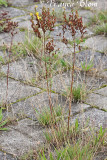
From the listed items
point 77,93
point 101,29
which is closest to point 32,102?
point 77,93

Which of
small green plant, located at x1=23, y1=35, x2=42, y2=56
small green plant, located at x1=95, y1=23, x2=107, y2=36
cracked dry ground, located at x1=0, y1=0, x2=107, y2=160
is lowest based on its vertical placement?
cracked dry ground, located at x1=0, y1=0, x2=107, y2=160

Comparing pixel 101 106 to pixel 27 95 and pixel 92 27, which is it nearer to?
pixel 27 95

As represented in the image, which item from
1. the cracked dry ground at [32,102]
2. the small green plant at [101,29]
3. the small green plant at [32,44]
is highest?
A: the small green plant at [101,29]

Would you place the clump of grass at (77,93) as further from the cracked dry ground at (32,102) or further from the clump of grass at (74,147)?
the clump of grass at (74,147)

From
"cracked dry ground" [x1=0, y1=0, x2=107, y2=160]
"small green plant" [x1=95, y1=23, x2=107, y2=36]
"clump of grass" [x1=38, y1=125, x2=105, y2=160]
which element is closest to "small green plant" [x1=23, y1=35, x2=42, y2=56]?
"cracked dry ground" [x1=0, y1=0, x2=107, y2=160]

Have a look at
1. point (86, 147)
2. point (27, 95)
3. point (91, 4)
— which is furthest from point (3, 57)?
point (91, 4)

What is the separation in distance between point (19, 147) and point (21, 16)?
3.97 m

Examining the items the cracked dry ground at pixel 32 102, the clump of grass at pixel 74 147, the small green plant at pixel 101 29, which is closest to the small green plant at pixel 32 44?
the cracked dry ground at pixel 32 102

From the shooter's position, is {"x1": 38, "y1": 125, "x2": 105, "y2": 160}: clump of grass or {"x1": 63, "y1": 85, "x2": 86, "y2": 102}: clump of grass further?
{"x1": 63, "y1": 85, "x2": 86, "y2": 102}: clump of grass

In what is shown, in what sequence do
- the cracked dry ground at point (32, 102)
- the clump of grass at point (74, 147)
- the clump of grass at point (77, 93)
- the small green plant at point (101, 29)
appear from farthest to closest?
the small green plant at point (101, 29) < the clump of grass at point (77, 93) < the cracked dry ground at point (32, 102) < the clump of grass at point (74, 147)

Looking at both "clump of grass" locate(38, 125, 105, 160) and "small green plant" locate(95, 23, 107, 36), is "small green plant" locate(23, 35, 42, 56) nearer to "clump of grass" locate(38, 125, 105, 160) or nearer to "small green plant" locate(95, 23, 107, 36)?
"small green plant" locate(95, 23, 107, 36)

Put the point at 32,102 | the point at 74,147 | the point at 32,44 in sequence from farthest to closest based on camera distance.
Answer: the point at 32,44
the point at 32,102
the point at 74,147

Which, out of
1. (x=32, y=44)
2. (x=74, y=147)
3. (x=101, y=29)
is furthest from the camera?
(x=101, y=29)

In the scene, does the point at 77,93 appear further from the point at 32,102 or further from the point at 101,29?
the point at 101,29
